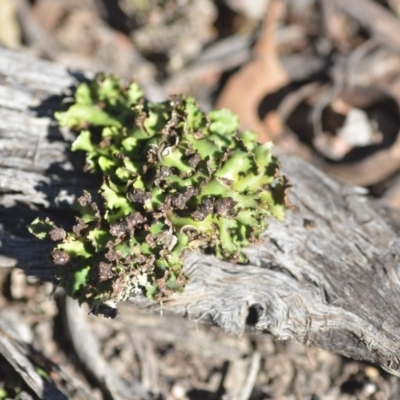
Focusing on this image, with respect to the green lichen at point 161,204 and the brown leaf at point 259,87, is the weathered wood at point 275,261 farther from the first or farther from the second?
the brown leaf at point 259,87

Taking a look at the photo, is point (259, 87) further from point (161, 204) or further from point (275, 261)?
point (161, 204)

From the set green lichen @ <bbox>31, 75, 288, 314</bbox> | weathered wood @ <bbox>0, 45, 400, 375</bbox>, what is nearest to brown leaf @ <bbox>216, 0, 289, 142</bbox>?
weathered wood @ <bbox>0, 45, 400, 375</bbox>

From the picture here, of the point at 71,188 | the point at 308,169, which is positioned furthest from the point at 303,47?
the point at 71,188

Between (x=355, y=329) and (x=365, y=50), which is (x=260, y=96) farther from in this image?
(x=355, y=329)

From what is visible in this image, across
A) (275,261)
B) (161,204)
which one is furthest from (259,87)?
(161,204)

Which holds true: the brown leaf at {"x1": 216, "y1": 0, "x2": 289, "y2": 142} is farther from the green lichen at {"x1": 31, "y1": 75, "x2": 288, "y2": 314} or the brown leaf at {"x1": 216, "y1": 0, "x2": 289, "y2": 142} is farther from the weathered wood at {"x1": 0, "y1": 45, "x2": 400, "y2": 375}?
the green lichen at {"x1": 31, "y1": 75, "x2": 288, "y2": 314}

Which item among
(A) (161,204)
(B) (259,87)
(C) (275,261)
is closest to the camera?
(A) (161,204)
